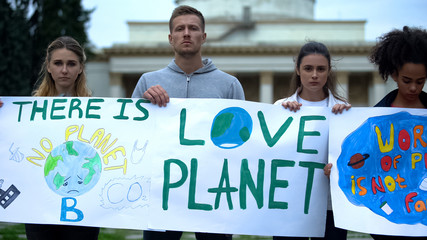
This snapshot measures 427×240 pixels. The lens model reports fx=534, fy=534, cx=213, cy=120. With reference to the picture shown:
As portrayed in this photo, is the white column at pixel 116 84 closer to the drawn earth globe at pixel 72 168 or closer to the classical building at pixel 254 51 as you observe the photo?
the classical building at pixel 254 51

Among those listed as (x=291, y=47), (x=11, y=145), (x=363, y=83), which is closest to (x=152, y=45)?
(x=291, y=47)

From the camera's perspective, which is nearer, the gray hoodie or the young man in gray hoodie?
the young man in gray hoodie

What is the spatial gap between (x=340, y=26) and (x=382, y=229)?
119 ft

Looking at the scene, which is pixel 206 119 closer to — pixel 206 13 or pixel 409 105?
pixel 409 105

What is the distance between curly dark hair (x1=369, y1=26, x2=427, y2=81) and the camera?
8.75 ft

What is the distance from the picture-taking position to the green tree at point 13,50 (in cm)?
1778

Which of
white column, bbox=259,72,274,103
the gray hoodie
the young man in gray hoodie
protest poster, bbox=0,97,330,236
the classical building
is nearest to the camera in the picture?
protest poster, bbox=0,97,330,236

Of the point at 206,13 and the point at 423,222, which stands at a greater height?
the point at 206,13

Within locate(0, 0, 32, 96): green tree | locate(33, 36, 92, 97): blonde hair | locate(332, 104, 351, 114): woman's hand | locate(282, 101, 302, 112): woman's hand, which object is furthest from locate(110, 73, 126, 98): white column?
locate(332, 104, 351, 114): woman's hand

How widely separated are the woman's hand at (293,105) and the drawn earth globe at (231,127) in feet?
0.69

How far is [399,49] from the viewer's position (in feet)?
8.92

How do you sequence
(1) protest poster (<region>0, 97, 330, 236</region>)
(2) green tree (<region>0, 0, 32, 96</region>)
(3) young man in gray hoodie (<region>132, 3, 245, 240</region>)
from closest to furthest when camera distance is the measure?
(1) protest poster (<region>0, 97, 330, 236</region>) → (3) young man in gray hoodie (<region>132, 3, 245, 240</region>) → (2) green tree (<region>0, 0, 32, 96</region>)

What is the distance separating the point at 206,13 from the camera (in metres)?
45.1

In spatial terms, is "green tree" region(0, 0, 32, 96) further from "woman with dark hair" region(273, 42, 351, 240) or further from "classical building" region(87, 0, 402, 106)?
"classical building" region(87, 0, 402, 106)
